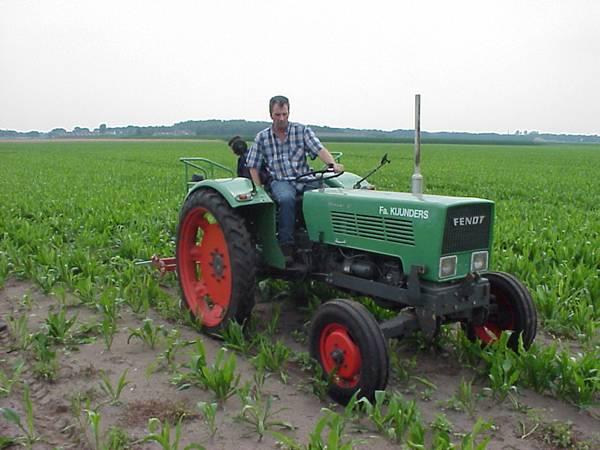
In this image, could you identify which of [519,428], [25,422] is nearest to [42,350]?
[25,422]

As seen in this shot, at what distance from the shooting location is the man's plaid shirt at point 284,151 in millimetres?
4625

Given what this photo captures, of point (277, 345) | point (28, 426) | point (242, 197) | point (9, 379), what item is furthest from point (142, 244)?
point (28, 426)

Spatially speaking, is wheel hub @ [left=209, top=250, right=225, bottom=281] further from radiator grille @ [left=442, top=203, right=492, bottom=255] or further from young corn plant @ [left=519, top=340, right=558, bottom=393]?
young corn plant @ [left=519, top=340, right=558, bottom=393]

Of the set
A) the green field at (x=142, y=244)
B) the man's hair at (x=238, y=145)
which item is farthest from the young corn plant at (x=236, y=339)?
the man's hair at (x=238, y=145)

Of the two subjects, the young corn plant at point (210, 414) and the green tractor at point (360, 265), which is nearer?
the young corn plant at point (210, 414)

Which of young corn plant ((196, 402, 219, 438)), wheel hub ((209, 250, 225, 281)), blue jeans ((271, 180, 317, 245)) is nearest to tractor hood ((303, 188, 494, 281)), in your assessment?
blue jeans ((271, 180, 317, 245))

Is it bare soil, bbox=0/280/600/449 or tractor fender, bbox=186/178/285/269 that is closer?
bare soil, bbox=0/280/600/449

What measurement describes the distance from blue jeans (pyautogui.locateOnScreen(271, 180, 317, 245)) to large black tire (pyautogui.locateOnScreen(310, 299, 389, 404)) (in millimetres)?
809

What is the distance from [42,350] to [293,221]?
1.80 m

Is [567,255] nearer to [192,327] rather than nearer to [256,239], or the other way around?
[256,239]

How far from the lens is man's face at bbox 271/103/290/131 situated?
4.55 metres

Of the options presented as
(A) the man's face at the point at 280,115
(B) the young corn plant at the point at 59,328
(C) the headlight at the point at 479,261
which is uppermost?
(A) the man's face at the point at 280,115

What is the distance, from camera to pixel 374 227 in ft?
12.3

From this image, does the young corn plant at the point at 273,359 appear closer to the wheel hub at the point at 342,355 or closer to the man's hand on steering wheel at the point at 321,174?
the wheel hub at the point at 342,355
